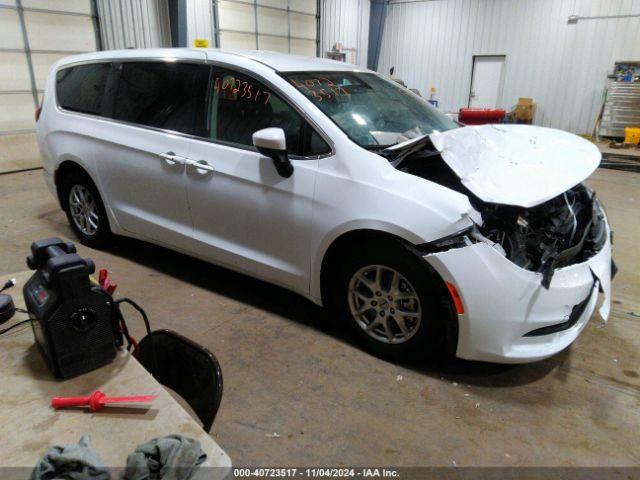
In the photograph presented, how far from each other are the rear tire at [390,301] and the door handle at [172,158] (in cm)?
121

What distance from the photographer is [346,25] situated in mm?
13156

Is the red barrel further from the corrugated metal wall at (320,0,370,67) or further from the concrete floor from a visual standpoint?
the concrete floor

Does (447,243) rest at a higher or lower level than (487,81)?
lower

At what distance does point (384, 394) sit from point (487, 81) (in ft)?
38.7

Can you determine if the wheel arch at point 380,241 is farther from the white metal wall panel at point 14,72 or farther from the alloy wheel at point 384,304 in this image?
the white metal wall panel at point 14,72

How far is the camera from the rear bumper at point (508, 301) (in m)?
2.05

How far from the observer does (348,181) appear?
7.71 feet

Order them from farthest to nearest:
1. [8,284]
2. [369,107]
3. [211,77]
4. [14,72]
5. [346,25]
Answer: [346,25]
[14,72]
[211,77]
[369,107]
[8,284]

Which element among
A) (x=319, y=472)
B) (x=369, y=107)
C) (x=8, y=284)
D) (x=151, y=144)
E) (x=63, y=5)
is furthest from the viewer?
(x=63, y=5)

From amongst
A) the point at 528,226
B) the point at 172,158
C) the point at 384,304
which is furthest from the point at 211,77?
the point at 528,226

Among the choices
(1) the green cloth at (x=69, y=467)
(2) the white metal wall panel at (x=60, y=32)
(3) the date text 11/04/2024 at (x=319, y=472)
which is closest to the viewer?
(1) the green cloth at (x=69, y=467)

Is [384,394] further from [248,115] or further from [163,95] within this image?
[163,95]

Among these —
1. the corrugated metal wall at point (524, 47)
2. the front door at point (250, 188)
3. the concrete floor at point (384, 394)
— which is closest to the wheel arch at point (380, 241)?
the front door at point (250, 188)

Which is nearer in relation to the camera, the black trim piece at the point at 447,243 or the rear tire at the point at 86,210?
the black trim piece at the point at 447,243
